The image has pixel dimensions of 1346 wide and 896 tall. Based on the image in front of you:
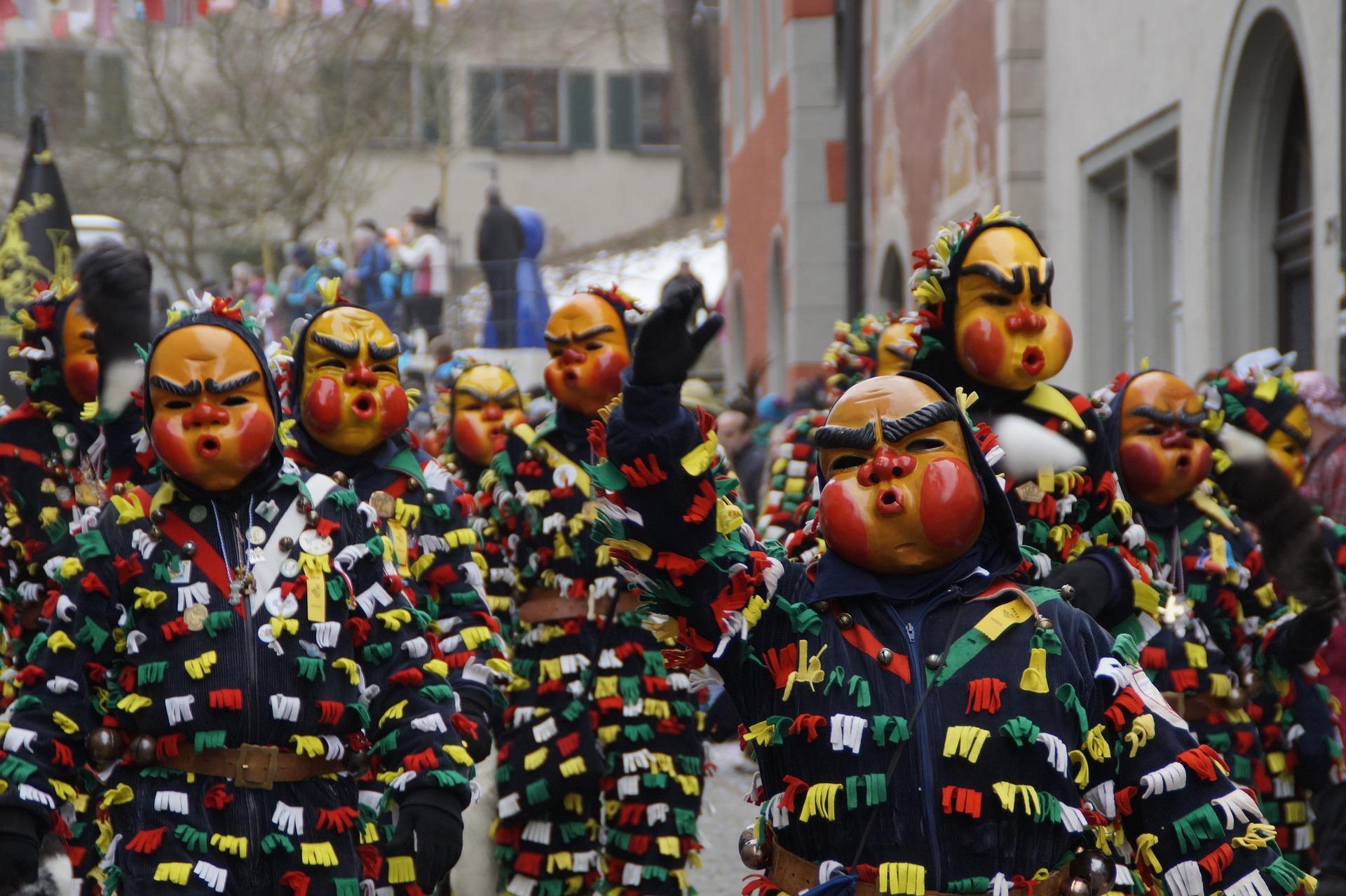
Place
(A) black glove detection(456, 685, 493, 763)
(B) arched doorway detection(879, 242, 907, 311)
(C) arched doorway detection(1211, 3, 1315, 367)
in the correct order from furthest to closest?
(B) arched doorway detection(879, 242, 907, 311) < (C) arched doorway detection(1211, 3, 1315, 367) < (A) black glove detection(456, 685, 493, 763)

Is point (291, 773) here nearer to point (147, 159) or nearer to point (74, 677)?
point (74, 677)

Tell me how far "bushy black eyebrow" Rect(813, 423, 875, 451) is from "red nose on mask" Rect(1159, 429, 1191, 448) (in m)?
2.52

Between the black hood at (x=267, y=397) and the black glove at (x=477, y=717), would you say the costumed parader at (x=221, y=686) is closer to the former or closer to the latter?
the black hood at (x=267, y=397)

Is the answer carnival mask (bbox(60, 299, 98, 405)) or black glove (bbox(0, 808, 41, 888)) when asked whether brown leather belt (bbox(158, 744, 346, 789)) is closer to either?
black glove (bbox(0, 808, 41, 888))

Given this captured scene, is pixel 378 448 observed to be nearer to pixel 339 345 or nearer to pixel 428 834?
pixel 339 345

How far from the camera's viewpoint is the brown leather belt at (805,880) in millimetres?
3463

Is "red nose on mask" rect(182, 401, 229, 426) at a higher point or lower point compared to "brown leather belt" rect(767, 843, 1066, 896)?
higher

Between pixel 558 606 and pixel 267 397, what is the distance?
2612 mm

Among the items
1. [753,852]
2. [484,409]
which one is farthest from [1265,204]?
[753,852]

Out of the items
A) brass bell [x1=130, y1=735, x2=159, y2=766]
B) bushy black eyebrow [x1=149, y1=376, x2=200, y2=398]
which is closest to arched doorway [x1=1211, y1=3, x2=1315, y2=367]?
bushy black eyebrow [x1=149, y1=376, x2=200, y2=398]

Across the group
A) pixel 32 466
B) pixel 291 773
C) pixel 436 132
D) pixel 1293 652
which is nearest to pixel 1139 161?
pixel 1293 652

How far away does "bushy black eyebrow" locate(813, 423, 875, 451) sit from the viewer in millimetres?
3535

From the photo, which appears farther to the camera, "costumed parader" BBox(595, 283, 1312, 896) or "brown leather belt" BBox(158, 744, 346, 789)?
"brown leather belt" BBox(158, 744, 346, 789)

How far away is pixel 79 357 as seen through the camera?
7004 mm
